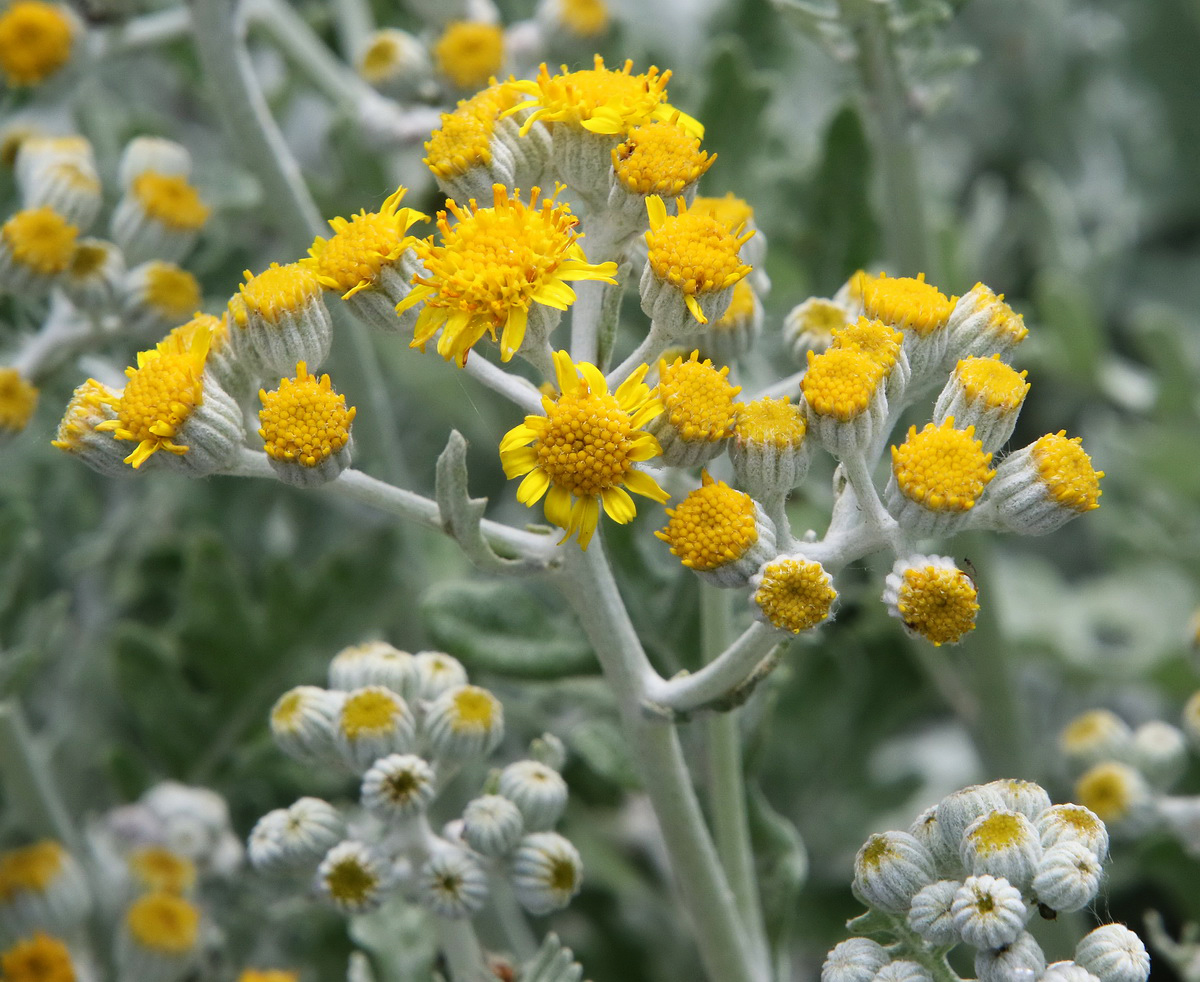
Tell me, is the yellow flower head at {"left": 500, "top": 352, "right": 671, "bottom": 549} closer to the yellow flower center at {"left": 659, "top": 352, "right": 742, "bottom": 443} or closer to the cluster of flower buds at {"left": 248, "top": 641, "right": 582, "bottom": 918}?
the yellow flower center at {"left": 659, "top": 352, "right": 742, "bottom": 443}

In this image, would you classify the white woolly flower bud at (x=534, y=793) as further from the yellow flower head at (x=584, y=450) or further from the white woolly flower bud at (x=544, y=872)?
the yellow flower head at (x=584, y=450)

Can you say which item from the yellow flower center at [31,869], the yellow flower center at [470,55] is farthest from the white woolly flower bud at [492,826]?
the yellow flower center at [470,55]

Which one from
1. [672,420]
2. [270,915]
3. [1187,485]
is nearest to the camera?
[672,420]

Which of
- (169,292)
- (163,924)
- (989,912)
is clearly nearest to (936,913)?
(989,912)

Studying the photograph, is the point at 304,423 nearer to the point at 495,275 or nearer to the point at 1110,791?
the point at 495,275

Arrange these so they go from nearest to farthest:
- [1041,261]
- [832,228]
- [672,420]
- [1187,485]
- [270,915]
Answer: [672,420] < [270,915] < [832,228] < [1187,485] < [1041,261]

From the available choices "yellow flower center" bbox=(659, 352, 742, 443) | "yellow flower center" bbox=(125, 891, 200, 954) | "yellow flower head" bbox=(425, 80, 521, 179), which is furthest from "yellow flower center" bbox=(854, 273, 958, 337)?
"yellow flower center" bbox=(125, 891, 200, 954)

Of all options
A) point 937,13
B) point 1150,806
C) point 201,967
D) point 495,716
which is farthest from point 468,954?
point 937,13

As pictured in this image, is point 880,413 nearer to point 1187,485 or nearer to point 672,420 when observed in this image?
point 672,420
